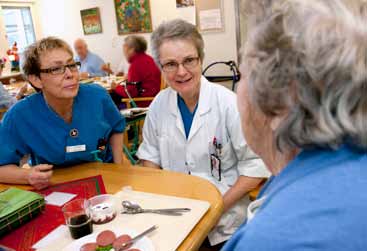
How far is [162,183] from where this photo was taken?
1.30 metres

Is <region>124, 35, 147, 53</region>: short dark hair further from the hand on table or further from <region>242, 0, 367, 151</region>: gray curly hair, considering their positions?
<region>242, 0, 367, 151</region>: gray curly hair

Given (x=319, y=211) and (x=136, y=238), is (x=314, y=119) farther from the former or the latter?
(x=136, y=238)

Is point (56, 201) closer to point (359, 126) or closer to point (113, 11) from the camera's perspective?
point (359, 126)

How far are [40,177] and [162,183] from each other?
0.49 m

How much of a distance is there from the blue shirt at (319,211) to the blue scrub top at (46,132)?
3.87ft

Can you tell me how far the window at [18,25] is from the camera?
639 cm

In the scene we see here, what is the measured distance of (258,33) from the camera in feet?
1.92

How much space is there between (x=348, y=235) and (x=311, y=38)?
0.29 m

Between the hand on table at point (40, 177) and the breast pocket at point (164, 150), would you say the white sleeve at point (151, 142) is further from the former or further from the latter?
the hand on table at point (40, 177)

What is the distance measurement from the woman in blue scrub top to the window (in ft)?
17.8

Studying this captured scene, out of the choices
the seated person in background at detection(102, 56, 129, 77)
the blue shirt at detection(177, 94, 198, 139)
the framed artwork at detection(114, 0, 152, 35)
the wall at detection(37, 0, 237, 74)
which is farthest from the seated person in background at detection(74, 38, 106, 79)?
the blue shirt at detection(177, 94, 198, 139)

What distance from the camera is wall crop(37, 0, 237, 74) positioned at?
513cm

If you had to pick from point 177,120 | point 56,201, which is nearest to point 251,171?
point 177,120

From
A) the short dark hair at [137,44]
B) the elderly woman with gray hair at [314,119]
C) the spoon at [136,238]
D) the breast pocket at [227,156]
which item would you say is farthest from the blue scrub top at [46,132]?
the short dark hair at [137,44]
